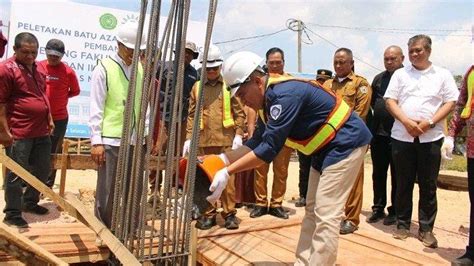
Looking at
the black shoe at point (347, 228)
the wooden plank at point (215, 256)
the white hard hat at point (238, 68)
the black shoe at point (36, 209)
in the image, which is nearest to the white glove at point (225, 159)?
the white hard hat at point (238, 68)

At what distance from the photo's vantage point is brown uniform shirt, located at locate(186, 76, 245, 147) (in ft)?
14.9

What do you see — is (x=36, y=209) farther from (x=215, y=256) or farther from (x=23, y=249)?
(x=23, y=249)

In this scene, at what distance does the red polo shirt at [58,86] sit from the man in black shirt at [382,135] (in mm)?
3657

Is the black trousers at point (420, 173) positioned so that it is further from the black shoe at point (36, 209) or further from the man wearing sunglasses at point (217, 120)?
the black shoe at point (36, 209)

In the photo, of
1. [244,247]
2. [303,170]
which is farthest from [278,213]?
[244,247]

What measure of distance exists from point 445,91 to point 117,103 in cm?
288

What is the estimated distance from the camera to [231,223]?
4.30 metres

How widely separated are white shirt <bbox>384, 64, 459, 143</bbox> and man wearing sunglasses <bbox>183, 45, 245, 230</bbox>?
1.55m

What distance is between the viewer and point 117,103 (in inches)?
142

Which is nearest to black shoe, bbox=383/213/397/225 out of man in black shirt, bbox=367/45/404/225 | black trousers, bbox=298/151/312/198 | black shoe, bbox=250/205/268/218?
man in black shirt, bbox=367/45/404/225

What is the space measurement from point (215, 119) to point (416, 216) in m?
Result: 3.17

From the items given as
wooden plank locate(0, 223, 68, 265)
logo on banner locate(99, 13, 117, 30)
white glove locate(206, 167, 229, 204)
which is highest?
logo on banner locate(99, 13, 117, 30)

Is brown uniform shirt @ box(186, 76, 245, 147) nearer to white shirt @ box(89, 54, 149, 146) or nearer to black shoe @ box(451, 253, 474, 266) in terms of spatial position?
white shirt @ box(89, 54, 149, 146)

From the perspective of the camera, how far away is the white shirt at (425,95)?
13.8 ft
